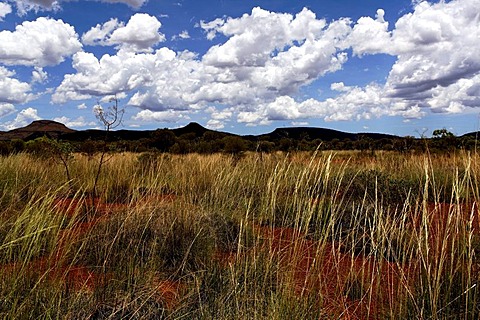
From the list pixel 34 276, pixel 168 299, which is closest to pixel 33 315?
pixel 34 276

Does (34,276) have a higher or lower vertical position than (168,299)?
higher

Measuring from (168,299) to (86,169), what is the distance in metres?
6.62

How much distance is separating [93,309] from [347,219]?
3.35 meters

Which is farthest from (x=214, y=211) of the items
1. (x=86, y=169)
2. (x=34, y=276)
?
(x=86, y=169)

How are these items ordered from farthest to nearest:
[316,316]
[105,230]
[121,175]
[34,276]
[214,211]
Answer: [121,175]
[214,211]
[105,230]
[34,276]
[316,316]

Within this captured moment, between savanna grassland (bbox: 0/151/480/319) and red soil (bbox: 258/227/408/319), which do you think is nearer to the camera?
savanna grassland (bbox: 0/151/480/319)

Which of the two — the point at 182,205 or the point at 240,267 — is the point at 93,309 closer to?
the point at 240,267

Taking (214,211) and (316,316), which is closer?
(316,316)

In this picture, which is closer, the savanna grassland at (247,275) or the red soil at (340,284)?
the savanna grassland at (247,275)

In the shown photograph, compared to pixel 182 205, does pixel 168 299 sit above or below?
below

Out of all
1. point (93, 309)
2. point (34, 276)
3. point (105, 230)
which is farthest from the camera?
point (105, 230)

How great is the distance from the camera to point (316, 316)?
211cm

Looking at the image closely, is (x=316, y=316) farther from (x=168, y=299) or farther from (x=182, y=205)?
(x=182, y=205)

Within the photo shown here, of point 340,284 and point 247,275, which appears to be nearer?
point 340,284
